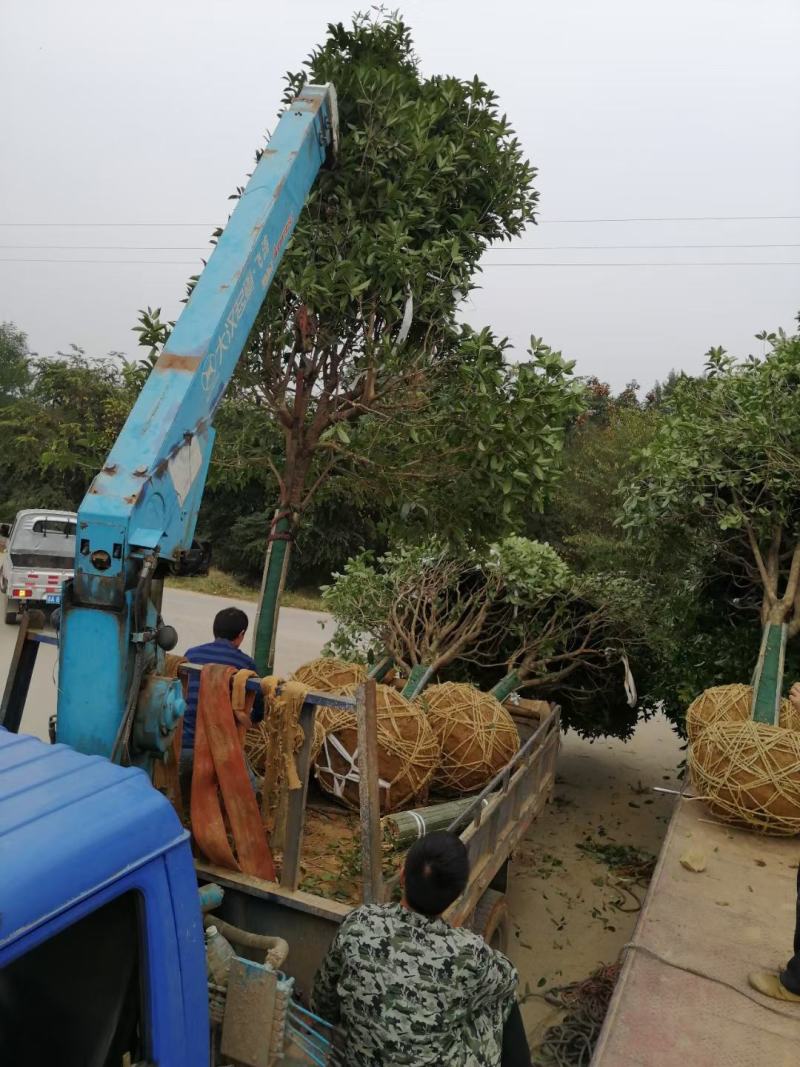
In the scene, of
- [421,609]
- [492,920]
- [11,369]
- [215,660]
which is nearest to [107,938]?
[215,660]

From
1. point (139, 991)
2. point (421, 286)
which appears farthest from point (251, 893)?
point (421, 286)

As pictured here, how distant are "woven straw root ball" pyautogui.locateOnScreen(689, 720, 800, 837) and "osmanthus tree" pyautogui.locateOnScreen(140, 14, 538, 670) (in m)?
2.91

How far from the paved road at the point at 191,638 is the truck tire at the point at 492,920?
470cm

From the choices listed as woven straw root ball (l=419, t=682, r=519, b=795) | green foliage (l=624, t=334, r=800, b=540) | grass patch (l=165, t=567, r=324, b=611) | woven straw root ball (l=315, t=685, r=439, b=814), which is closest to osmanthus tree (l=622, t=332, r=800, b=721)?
green foliage (l=624, t=334, r=800, b=540)

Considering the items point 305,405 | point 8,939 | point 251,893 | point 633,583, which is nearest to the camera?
point 8,939

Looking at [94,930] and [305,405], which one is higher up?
[305,405]

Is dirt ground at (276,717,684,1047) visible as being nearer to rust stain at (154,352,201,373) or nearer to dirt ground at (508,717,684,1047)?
dirt ground at (508,717,684,1047)

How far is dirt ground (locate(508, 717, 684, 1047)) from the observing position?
5.73 metres

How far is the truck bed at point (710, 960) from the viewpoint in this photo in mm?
3408

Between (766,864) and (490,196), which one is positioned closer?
(766,864)

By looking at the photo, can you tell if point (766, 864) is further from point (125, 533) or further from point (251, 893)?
point (125, 533)

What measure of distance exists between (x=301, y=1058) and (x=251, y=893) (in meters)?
0.85

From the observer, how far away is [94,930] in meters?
2.10

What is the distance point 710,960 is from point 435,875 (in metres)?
2.54
